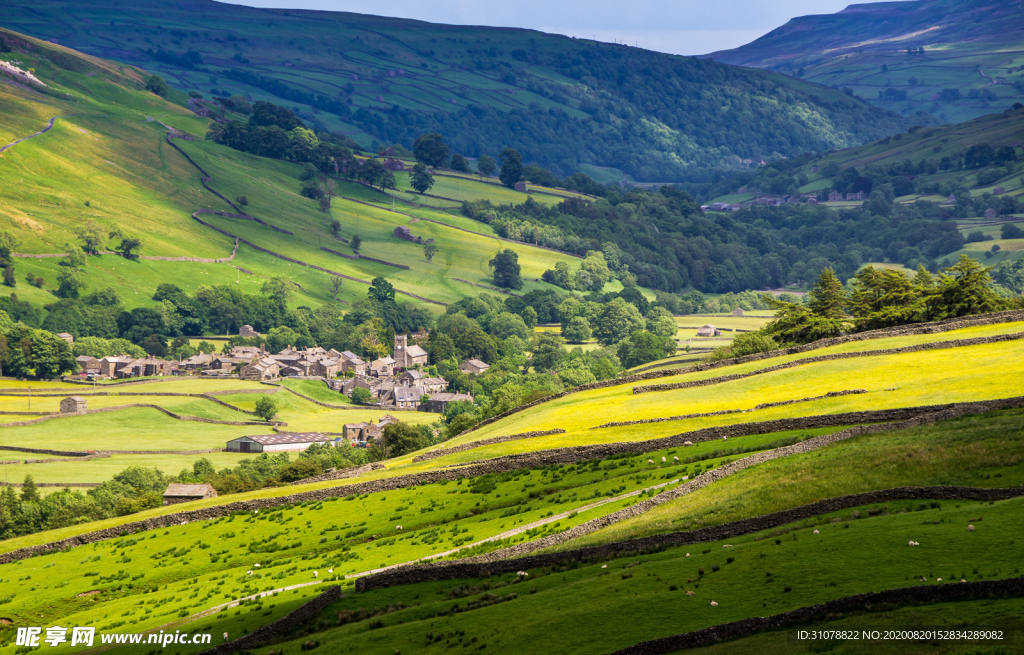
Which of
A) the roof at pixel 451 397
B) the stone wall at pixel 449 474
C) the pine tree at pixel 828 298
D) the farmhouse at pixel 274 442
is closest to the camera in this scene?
the stone wall at pixel 449 474

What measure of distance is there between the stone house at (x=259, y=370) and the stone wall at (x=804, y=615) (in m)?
144

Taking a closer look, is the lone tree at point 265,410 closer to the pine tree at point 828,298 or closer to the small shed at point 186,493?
the small shed at point 186,493

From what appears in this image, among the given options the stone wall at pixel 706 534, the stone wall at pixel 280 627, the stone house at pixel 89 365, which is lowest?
the stone house at pixel 89 365

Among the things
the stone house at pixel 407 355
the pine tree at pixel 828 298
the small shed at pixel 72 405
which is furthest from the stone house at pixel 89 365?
the pine tree at pixel 828 298

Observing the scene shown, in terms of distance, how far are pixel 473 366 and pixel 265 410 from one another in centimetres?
5540

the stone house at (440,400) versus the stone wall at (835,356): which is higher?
the stone wall at (835,356)

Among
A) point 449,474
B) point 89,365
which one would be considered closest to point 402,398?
point 89,365

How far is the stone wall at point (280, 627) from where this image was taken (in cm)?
2497

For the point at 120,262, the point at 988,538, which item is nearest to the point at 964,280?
the point at 988,538

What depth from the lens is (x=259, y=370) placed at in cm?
15550

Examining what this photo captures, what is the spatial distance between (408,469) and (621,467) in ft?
50.5

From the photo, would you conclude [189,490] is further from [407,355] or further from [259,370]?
[407,355]

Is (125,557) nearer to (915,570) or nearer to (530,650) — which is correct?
(530,650)

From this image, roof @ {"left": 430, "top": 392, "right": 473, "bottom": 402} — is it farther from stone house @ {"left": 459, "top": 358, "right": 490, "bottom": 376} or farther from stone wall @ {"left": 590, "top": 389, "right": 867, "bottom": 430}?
stone wall @ {"left": 590, "top": 389, "right": 867, "bottom": 430}
